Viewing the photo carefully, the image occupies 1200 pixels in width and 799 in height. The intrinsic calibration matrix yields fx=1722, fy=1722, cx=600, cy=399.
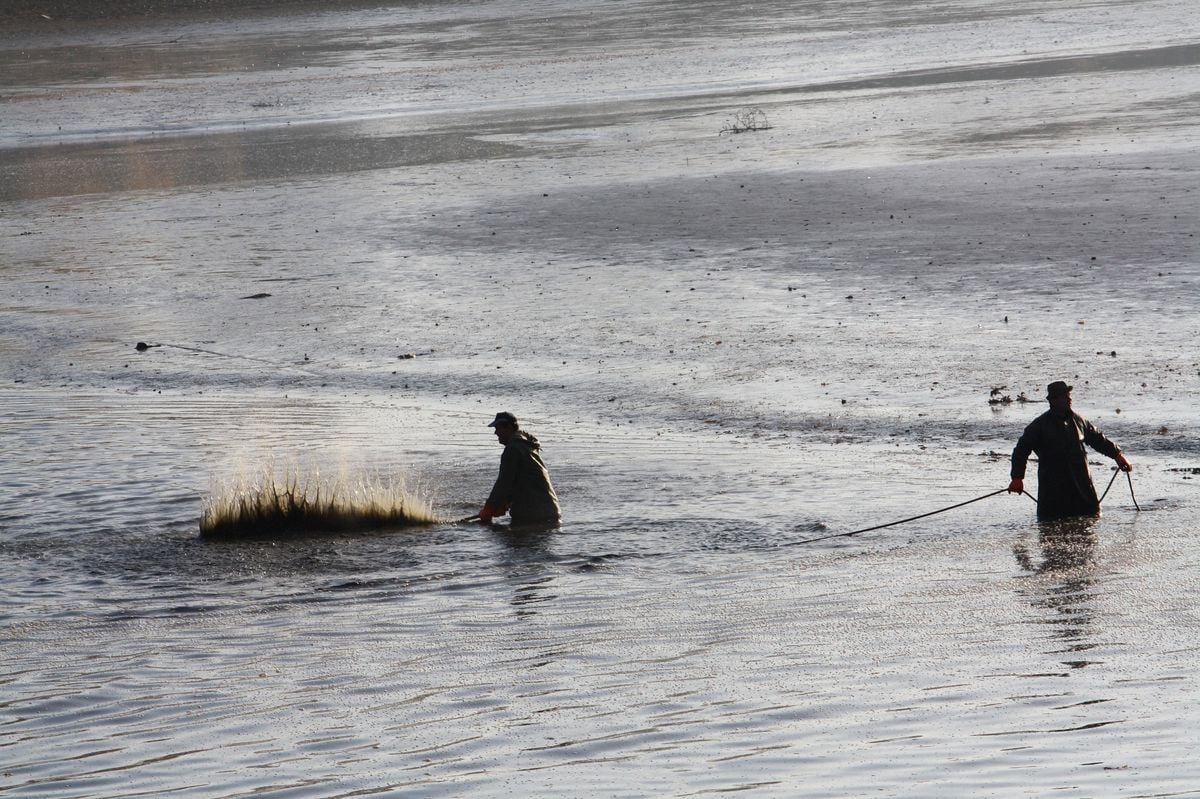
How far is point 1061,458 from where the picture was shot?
10594mm

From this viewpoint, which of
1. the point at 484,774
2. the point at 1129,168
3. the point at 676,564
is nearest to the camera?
the point at 484,774

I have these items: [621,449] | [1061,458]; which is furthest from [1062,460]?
[621,449]

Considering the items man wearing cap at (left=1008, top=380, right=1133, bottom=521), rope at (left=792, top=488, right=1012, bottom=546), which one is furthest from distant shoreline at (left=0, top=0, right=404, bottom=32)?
man wearing cap at (left=1008, top=380, right=1133, bottom=521)

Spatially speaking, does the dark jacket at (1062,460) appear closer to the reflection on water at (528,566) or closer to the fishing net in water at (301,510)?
the reflection on water at (528,566)

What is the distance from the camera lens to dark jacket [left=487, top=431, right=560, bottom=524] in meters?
11.0

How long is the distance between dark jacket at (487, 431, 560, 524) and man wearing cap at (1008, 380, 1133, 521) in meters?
2.95

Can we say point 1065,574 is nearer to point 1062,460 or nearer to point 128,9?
point 1062,460

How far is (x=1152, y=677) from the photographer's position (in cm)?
739

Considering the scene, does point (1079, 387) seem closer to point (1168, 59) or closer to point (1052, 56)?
point (1168, 59)

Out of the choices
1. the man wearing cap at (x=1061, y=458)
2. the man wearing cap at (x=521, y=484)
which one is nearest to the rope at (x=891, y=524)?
the man wearing cap at (x=1061, y=458)

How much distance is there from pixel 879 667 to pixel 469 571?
321 cm

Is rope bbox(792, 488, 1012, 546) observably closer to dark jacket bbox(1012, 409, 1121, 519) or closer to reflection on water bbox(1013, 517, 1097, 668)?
dark jacket bbox(1012, 409, 1121, 519)

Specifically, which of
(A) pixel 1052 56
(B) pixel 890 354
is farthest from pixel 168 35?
(B) pixel 890 354

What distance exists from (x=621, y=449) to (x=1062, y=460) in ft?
11.9
